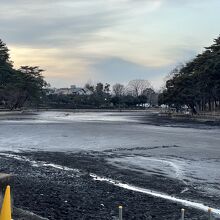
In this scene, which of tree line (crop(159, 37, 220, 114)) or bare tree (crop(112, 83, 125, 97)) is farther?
bare tree (crop(112, 83, 125, 97))

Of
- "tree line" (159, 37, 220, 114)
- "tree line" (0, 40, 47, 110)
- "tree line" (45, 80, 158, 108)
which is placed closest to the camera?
"tree line" (159, 37, 220, 114)

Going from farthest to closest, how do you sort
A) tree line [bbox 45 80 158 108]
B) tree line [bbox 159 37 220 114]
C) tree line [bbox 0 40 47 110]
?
tree line [bbox 45 80 158 108] < tree line [bbox 0 40 47 110] < tree line [bbox 159 37 220 114]

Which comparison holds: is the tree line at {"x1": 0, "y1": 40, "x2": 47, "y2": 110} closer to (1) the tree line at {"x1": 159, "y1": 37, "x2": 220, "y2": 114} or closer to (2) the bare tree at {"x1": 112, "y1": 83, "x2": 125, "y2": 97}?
(1) the tree line at {"x1": 159, "y1": 37, "x2": 220, "y2": 114}

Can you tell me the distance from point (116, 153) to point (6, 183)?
15566mm

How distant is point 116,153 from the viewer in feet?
75.2

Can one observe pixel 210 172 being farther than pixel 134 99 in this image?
No

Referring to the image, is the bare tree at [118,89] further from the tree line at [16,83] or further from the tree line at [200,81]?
the tree line at [200,81]

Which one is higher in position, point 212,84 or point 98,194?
point 212,84

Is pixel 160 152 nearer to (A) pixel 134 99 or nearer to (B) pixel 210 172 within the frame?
(B) pixel 210 172

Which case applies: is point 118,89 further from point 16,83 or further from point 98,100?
point 16,83

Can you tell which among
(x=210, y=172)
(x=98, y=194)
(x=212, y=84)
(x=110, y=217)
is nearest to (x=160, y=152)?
(x=210, y=172)

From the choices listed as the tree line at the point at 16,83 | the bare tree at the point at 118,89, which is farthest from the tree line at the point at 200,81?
the bare tree at the point at 118,89

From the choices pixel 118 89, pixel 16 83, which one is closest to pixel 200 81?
pixel 16 83

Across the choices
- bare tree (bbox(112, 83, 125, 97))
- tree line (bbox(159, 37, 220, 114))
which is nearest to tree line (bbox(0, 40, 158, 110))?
bare tree (bbox(112, 83, 125, 97))
